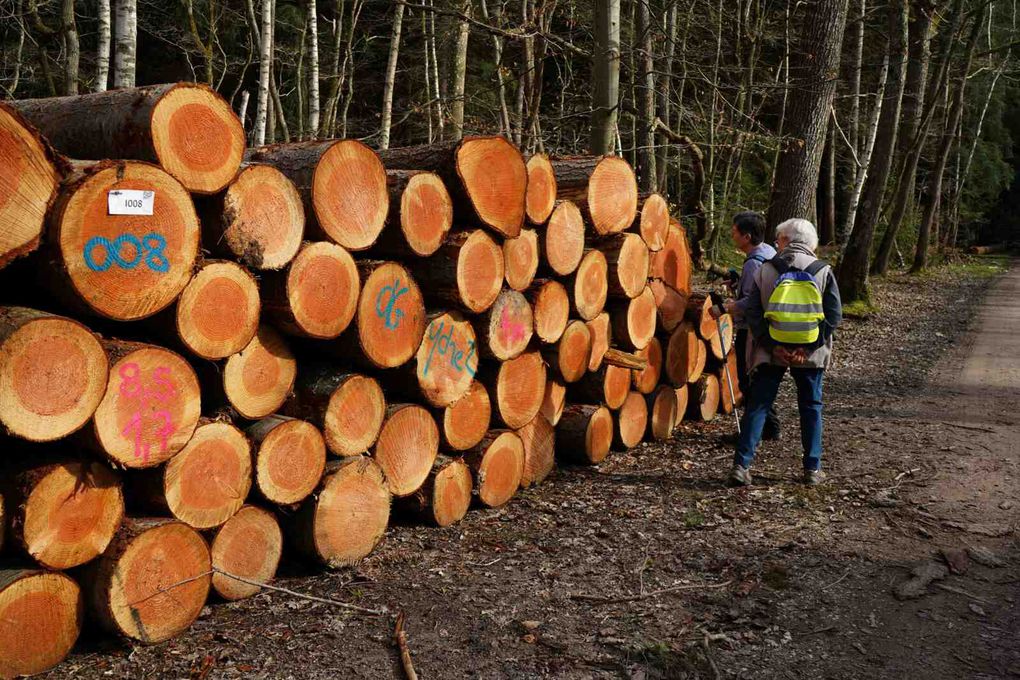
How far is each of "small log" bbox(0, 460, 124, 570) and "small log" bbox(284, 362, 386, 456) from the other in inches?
40.8

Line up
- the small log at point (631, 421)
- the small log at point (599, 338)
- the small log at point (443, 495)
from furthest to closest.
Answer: the small log at point (631, 421) → the small log at point (599, 338) → the small log at point (443, 495)

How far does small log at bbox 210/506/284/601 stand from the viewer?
395 centimetres

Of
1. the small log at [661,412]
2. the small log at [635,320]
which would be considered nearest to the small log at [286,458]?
the small log at [635,320]

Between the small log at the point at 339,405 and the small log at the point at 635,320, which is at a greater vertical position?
the small log at the point at 635,320

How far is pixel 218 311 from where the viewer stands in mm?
3703

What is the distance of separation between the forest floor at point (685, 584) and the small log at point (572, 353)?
0.77m

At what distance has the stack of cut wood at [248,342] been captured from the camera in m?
3.20

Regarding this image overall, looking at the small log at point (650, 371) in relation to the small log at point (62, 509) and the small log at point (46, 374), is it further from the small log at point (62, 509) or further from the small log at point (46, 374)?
the small log at point (46, 374)

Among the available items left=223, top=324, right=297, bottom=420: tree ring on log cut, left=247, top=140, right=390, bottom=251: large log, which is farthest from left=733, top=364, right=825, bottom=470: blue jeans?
left=223, top=324, right=297, bottom=420: tree ring on log cut

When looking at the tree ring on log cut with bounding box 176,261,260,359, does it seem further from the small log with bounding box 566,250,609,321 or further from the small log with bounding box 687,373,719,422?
the small log with bounding box 687,373,719,422

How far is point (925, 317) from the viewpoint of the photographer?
560 inches

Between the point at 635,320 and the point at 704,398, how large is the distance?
1.53 meters

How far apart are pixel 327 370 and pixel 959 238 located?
38.5 m

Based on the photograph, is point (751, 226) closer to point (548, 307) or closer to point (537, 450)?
point (548, 307)
